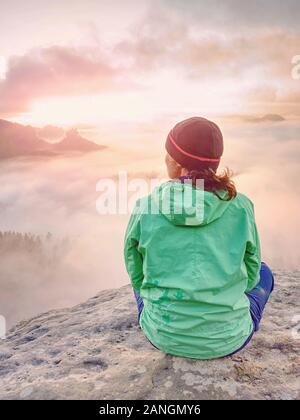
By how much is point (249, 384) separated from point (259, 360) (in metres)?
0.29

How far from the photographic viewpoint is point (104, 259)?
98.0 metres

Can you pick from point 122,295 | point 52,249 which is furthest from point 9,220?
point 122,295

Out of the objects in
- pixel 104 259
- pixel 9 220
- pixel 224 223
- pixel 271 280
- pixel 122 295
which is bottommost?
pixel 104 259

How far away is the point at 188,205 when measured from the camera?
1.87 meters

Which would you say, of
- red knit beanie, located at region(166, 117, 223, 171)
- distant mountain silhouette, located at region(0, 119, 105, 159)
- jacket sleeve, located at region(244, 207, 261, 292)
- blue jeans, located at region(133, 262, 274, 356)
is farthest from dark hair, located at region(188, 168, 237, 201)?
distant mountain silhouette, located at region(0, 119, 105, 159)

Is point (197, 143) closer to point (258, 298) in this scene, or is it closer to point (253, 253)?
point (253, 253)

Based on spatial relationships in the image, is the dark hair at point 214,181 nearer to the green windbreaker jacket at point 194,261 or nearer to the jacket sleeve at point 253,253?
the green windbreaker jacket at point 194,261

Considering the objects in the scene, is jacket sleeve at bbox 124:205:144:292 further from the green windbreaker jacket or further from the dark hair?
the dark hair

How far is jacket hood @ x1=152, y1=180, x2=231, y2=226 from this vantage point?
6.15 ft

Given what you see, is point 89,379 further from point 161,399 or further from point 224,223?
point 224,223

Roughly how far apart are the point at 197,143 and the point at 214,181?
0.21 metres

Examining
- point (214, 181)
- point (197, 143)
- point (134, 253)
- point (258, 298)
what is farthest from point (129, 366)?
point (197, 143)

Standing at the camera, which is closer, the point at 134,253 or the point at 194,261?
the point at 194,261

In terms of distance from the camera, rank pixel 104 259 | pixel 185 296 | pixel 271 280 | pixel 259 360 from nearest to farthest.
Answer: pixel 185 296
pixel 259 360
pixel 271 280
pixel 104 259
